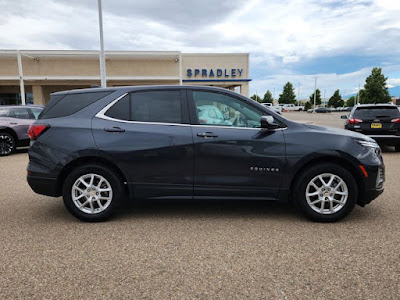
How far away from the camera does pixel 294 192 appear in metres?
3.96

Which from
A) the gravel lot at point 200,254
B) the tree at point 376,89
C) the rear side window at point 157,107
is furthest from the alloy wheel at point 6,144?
the tree at point 376,89

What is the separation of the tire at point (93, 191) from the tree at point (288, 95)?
297 ft

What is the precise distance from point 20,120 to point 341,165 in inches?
390

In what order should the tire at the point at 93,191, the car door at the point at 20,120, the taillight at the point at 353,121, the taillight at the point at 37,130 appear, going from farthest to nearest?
the car door at the point at 20,120 < the taillight at the point at 353,121 < the taillight at the point at 37,130 < the tire at the point at 93,191

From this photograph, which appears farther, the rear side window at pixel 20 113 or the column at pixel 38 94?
the column at pixel 38 94

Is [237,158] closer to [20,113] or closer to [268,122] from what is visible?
[268,122]

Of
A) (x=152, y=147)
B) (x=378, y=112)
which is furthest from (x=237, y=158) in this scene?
(x=378, y=112)

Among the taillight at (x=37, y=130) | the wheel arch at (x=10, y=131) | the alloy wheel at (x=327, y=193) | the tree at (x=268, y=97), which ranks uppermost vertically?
the tree at (x=268, y=97)

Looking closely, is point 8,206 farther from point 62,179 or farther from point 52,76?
point 52,76

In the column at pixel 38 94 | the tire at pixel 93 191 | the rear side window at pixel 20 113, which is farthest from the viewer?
the column at pixel 38 94

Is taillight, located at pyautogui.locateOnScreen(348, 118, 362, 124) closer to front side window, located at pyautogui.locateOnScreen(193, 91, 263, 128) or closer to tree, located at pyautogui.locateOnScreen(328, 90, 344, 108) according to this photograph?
front side window, located at pyautogui.locateOnScreen(193, 91, 263, 128)

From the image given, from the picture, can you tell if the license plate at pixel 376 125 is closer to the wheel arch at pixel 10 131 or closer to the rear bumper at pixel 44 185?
the rear bumper at pixel 44 185

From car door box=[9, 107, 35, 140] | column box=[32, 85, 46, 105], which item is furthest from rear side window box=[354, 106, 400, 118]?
column box=[32, 85, 46, 105]

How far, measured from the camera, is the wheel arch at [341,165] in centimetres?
393
